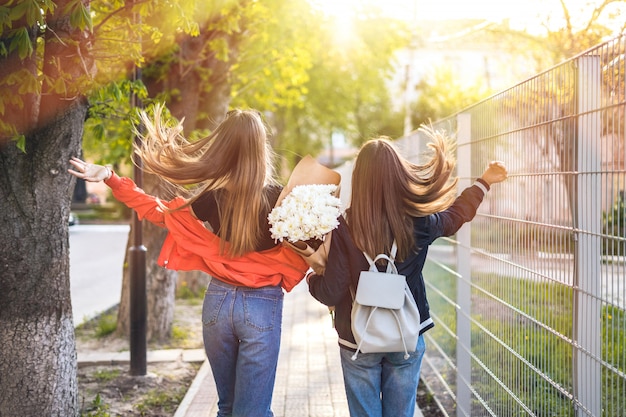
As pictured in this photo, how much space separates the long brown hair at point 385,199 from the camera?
334 centimetres

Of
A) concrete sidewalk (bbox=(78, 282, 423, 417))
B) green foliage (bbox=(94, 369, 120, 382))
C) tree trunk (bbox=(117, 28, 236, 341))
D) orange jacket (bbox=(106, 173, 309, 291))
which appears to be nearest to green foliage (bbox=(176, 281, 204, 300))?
concrete sidewalk (bbox=(78, 282, 423, 417))

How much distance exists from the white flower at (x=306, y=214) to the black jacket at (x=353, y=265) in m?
0.11

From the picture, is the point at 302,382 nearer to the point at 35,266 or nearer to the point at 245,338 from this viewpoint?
the point at 35,266

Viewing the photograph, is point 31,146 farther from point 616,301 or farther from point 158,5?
point 616,301

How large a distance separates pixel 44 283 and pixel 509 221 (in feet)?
8.99

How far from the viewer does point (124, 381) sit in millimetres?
6750

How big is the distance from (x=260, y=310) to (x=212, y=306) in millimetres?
233

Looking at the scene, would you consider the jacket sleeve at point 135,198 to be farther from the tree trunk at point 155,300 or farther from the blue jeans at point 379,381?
the tree trunk at point 155,300

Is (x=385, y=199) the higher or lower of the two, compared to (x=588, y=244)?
higher

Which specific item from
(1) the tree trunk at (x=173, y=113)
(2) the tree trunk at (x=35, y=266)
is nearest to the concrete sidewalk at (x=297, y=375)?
(1) the tree trunk at (x=173, y=113)

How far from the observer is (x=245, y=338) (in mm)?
3654

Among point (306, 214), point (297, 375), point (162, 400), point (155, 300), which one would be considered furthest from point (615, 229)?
point (155, 300)

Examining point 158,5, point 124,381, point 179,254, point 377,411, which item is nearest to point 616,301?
point 377,411

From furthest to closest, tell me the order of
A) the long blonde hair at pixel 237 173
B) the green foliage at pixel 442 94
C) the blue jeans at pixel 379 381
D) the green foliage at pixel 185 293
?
the green foliage at pixel 442 94 → the green foliage at pixel 185 293 → the long blonde hair at pixel 237 173 → the blue jeans at pixel 379 381
